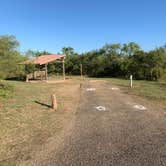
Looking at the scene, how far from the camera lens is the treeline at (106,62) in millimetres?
16812

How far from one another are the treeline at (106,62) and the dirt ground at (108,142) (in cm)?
985

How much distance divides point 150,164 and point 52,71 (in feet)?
129

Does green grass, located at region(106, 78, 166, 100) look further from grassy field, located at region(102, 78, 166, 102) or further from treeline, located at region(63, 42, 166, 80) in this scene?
treeline, located at region(63, 42, 166, 80)

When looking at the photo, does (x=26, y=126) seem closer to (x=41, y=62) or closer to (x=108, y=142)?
(x=108, y=142)

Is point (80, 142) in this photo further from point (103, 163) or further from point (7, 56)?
point (7, 56)

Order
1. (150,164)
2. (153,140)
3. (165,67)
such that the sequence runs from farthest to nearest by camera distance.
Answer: (165,67)
(153,140)
(150,164)

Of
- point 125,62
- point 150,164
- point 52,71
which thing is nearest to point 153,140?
point 150,164

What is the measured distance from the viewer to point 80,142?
5965 mm

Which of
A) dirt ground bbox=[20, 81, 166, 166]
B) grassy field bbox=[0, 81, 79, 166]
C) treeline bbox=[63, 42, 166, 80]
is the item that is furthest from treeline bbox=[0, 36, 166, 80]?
dirt ground bbox=[20, 81, 166, 166]

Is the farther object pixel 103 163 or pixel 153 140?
pixel 153 140

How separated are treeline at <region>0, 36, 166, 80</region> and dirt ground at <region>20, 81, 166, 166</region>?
32.3 ft

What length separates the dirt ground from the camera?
A: 188 inches

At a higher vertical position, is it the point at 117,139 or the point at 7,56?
the point at 7,56

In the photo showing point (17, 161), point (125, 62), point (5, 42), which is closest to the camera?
point (17, 161)
